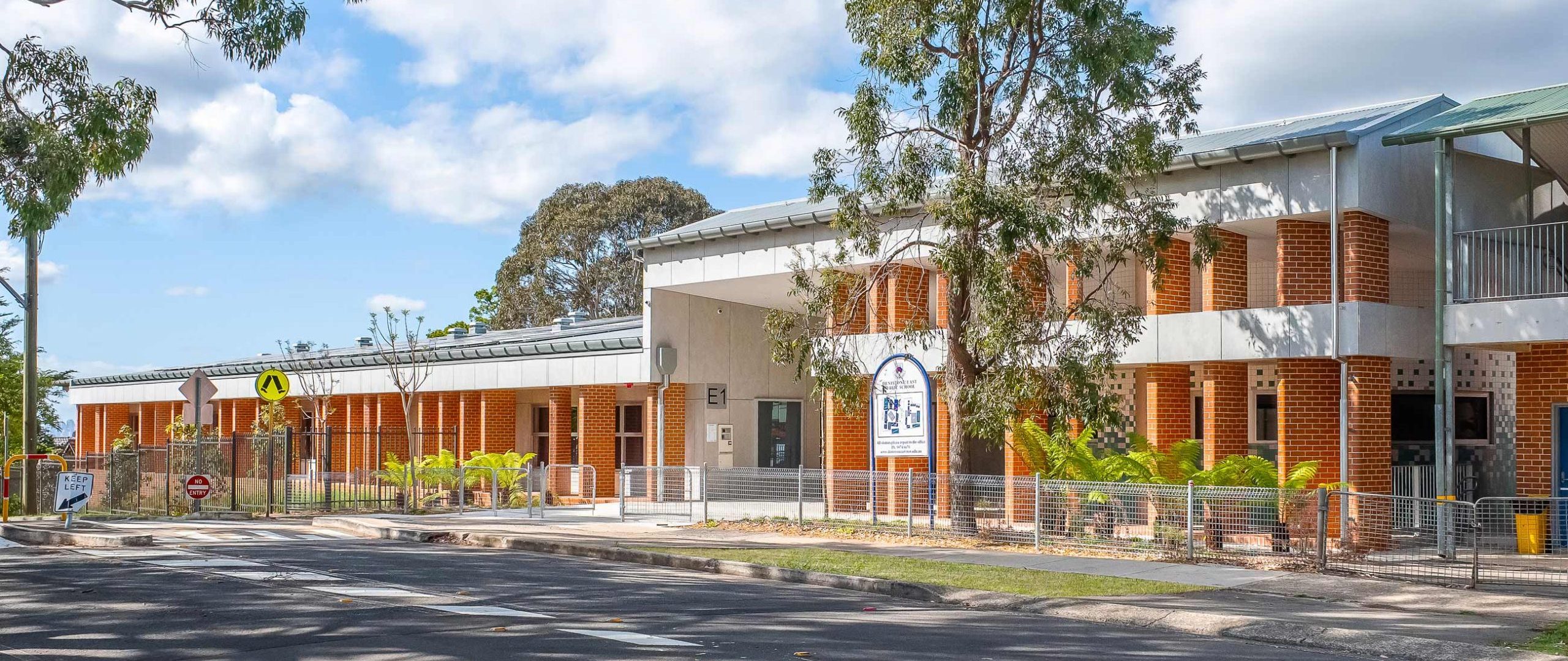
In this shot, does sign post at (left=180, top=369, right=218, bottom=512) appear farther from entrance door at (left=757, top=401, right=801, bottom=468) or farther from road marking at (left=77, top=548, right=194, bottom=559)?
entrance door at (left=757, top=401, right=801, bottom=468)

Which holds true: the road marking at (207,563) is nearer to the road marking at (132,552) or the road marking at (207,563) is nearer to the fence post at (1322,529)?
the road marking at (132,552)

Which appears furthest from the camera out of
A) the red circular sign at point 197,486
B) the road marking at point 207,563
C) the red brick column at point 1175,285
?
the red circular sign at point 197,486

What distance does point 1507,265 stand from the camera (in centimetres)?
1998

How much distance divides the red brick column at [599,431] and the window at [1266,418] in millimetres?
14337

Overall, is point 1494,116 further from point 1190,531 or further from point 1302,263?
point 1190,531

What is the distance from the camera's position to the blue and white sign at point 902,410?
73.9ft

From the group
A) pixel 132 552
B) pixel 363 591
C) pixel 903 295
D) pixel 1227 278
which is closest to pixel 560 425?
pixel 903 295

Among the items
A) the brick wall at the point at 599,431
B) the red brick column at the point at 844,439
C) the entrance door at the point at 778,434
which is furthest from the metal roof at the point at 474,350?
the red brick column at the point at 844,439

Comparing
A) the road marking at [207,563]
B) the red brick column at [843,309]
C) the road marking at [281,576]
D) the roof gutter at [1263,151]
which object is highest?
the roof gutter at [1263,151]

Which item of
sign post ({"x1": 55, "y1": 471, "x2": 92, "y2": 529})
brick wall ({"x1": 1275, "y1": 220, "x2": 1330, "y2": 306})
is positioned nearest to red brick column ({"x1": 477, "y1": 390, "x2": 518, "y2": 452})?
sign post ({"x1": 55, "y1": 471, "x2": 92, "y2": 529})

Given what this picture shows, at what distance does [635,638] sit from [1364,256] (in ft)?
42.5

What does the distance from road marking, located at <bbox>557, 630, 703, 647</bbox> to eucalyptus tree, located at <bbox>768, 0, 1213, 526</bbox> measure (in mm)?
8746

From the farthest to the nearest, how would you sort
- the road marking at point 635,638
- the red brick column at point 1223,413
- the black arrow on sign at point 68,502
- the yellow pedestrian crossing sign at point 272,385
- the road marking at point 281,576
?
the yellow pedestrian crossing sign at point 272,385 → the black arrow on sign at point 68,502 → the red brick column at point 1223,413 → the road marking at point 281,576 → the road marking at point 635,638

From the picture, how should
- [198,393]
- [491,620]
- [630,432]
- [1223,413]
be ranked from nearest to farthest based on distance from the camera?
[491,620]
[1223,413]
[198,393]
[630,432]
